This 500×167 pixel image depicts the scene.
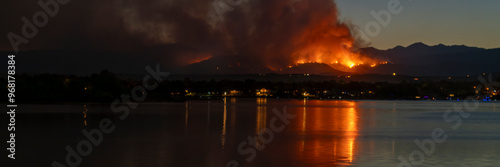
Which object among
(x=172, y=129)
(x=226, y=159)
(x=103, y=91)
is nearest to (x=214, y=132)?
(x=172, y=129)

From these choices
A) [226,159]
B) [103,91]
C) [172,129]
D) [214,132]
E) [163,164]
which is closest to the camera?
Answer: [163,164]

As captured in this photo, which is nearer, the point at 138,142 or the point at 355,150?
the point at 355,150

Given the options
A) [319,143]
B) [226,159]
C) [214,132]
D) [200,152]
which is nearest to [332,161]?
[226,159]

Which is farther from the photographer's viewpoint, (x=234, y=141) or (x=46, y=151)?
(x=234, y=141)

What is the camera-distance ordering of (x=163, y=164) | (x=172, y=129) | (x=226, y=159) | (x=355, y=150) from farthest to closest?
(x=172, y=129) → (x=355, y=150) → (x=226, y=159) → (x=163, y=164)

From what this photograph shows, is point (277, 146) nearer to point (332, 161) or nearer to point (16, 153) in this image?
point (332, 161)

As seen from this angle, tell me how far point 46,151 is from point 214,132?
1568 centimetres

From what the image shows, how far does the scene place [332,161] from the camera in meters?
26.9

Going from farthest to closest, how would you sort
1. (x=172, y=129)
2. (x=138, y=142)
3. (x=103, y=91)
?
(x=103, y=91) → (x=172, y=129) → (x=138, y=142)

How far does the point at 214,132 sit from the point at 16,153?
1734 centimetres

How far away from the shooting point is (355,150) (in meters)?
32.2

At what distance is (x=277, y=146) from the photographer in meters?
33.5

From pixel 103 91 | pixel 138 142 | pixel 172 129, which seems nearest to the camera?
pixel 138 142

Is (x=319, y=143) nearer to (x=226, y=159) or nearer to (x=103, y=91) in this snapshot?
(x=226, y=159)
